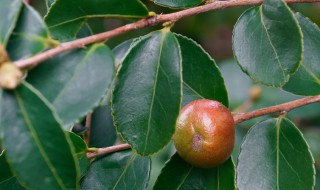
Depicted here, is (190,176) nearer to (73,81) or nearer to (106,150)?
(106,150)

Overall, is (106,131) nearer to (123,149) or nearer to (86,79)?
(123,149)

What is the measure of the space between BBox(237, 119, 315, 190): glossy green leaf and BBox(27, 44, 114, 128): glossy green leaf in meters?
0.32

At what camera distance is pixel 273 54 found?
3.11ft

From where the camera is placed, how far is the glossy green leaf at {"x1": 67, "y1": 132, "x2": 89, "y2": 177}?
3.26 ft

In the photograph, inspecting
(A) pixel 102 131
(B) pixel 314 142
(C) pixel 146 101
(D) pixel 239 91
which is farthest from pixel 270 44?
(B) pixel 314 142

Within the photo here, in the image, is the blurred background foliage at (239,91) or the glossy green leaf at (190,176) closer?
the glossy green leaf at (190,176)

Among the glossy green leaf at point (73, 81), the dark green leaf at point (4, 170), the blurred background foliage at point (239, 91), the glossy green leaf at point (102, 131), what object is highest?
the glossy green leaf at point (73, 81)

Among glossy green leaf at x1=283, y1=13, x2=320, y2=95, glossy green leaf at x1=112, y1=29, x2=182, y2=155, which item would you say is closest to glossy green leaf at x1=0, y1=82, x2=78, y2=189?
glossy green leaf at x1=112, y1=29, x2=182, y2=155

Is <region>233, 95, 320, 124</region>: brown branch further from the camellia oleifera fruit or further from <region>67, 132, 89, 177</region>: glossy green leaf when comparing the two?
<region>67, 132, 89, 177</region>: glossy green leaf

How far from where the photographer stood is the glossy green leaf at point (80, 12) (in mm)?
913

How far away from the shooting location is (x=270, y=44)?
0.96 meters

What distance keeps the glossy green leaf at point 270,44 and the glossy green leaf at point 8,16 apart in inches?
14.5

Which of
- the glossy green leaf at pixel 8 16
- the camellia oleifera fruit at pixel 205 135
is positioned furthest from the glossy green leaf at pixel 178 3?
the glossy green leaf at pixel 8 16

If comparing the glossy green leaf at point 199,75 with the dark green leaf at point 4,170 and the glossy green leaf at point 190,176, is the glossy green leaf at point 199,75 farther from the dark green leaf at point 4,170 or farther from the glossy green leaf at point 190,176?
the dark green leaf at point 4,170
